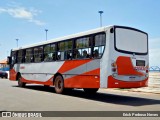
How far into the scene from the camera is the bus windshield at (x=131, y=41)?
1305 centimetres

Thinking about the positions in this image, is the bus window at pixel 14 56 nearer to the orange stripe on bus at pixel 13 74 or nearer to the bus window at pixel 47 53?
the orange stripe on bus at pixel 13 74

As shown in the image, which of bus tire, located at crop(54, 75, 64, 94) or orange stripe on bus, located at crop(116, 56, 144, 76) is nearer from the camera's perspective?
orange stripe on bus, located at crop(116, 56, 144, 76)

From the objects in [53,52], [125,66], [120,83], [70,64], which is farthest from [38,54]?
[120,83]

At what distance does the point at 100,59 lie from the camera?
1308 centimetres

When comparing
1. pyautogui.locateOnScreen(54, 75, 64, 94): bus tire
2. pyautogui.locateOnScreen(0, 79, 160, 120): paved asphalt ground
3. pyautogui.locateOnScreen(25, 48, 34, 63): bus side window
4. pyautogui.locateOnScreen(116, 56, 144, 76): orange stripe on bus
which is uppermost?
pyautogui.locateOnScreen(25, 48, 34, 63): bus side window

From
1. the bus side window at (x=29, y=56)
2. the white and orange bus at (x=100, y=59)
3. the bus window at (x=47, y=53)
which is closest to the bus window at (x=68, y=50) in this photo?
the white and orange bus at (x=100, y=59)

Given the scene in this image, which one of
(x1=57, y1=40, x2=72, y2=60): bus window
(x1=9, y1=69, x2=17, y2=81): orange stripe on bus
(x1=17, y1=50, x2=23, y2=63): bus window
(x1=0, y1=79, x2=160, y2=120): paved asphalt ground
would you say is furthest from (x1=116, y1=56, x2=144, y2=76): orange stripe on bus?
(x1=9, y1=69, x2=17, y2=81): orange stripe on bus

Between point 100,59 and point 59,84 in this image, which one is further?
point 59,84

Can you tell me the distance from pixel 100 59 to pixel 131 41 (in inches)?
69.4

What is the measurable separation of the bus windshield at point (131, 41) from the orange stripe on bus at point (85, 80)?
155 cm

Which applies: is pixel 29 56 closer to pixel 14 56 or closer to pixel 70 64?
pixel 14 56

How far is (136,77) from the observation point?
13.6m

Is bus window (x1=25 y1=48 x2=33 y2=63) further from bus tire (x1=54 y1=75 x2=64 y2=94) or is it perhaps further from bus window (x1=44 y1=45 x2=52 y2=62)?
bus tire (x1=54 y1=75 x2=64 y2=94)

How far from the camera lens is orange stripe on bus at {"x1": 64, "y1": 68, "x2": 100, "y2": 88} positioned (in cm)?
1317
